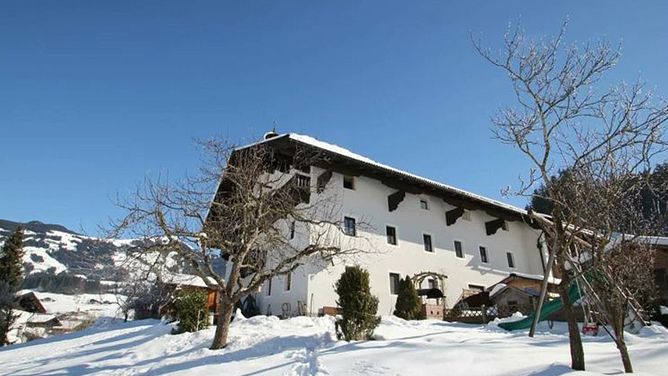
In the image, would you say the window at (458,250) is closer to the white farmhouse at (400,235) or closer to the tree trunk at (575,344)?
the white farmhouse at (400,235)

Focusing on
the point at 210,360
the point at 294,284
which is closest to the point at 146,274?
the point at 210,360

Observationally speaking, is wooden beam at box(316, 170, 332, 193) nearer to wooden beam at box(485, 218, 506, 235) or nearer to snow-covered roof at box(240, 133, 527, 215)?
snow-covered roof at box(240, 133, 527, 215)

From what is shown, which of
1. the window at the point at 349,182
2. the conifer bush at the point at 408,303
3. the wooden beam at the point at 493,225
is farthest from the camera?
the wooden beam at the point at 493,225

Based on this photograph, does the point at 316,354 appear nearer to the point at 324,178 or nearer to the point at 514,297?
the point at 324,178

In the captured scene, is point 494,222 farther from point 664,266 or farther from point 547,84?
point 547,84

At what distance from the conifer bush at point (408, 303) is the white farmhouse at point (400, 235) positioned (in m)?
1.14

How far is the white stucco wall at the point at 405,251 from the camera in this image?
19.7 m

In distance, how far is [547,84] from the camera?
7.76 metres

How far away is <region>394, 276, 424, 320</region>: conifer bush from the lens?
1911 centimetres

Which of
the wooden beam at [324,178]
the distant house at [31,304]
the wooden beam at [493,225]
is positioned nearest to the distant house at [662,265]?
the wooden beam at [493,225]

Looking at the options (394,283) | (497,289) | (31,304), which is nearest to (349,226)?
(394,283)

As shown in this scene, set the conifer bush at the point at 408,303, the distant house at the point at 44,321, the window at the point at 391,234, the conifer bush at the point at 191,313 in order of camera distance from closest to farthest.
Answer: the conifer bush at the point at 191,313 → the conifer bush at the point at 408,303 → the window at the point at 391,234 → the distant house at the point at 44,321

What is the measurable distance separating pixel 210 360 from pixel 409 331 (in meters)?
6.18

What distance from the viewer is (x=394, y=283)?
71.3 ft
